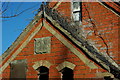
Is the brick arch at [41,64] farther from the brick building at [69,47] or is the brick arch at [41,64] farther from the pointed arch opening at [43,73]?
the pointed arch opening at [43,73]

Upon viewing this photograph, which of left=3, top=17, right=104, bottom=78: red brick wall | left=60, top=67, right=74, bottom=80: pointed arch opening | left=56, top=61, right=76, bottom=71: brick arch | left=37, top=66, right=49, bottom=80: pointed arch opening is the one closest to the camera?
left=3, top=17, right=104, bottom=78: red brick wall

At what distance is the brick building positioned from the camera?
12086 mm

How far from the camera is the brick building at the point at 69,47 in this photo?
12.1 m

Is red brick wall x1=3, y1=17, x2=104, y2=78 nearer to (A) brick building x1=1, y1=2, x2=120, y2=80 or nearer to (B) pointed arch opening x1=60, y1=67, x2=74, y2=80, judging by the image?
(A) brick building x1=1, y1=2, x2=120, y2=80

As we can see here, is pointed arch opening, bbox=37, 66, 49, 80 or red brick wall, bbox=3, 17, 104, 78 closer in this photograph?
red brick wall, bbox=3, 17, 104, 78

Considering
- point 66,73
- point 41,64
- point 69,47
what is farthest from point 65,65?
point 41,64

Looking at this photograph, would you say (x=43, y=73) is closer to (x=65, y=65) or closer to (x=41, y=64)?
(x=41, y=64)

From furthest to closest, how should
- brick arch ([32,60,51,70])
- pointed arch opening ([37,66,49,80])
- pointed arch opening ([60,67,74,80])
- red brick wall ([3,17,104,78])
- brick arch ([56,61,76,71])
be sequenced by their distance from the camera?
pointed arch opening ([37,66,49,80]), brick arch ([32,60,51,70]), pointed arch opening ([60,67,74,80]), brick arch ([56,61,76,71]), red brick wall ([3,17,104,78])

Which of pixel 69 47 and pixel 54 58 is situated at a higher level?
pixel 69 47

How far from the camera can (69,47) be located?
1253cm

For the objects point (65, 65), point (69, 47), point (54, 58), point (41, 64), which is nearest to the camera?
point (65, 65)

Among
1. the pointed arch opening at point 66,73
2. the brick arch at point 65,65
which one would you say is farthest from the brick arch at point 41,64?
the pointed arch opening at point 66,73

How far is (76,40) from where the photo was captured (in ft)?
40.5

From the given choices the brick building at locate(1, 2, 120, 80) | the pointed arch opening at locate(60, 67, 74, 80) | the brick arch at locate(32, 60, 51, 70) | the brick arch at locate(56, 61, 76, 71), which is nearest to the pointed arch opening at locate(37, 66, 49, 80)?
the brick building at locate(1, 2, 120, 80)
